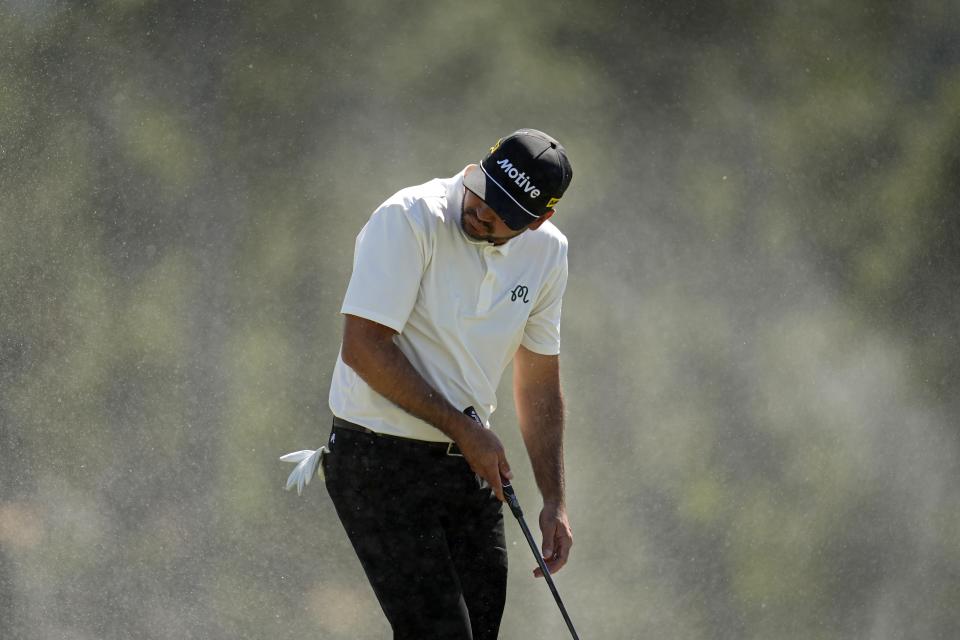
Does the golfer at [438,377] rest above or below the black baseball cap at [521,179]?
below

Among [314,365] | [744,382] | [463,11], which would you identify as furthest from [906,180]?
[314,365]

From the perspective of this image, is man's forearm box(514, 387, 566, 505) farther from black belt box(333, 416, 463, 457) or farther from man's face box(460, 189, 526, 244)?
man's face box(460, 189, 526, 244)

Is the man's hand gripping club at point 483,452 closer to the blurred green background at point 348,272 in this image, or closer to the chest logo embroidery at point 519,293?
the chest logo embroidery at point 519,293

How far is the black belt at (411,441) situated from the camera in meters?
2.42

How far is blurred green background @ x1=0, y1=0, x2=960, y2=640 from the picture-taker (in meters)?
3.47

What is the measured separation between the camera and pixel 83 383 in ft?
11.5

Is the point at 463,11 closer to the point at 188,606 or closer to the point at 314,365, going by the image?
the point at 314,365

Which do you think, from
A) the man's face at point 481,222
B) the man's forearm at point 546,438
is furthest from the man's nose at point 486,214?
the man's forearm at point 546,438

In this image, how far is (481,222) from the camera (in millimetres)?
2383

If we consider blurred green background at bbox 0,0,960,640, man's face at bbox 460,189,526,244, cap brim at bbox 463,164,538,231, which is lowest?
blurred green background at bbox 0,0,960,640

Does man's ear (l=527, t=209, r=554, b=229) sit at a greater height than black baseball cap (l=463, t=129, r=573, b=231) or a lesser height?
lesser

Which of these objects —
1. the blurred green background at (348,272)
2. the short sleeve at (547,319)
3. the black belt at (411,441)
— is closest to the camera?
the black belt at (411,441)

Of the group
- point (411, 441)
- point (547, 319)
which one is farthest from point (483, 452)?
point (547, 319)

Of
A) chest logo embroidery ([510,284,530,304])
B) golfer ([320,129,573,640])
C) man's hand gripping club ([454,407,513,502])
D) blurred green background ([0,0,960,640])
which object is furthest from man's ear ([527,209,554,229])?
blurred green background ([0,0,960,640])
